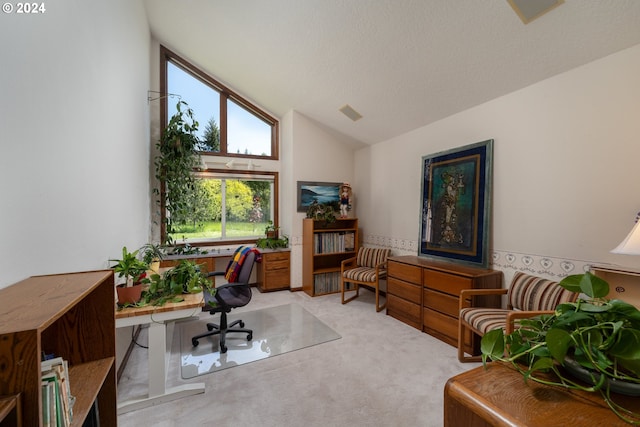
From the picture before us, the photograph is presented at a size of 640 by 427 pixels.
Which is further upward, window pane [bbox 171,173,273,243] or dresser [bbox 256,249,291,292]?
window pane [bbox 171,173,273,243]

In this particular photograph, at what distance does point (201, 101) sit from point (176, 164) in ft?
4.46

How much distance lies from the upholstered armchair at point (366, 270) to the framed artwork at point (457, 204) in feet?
2.06

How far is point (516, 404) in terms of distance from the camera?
0.62 m

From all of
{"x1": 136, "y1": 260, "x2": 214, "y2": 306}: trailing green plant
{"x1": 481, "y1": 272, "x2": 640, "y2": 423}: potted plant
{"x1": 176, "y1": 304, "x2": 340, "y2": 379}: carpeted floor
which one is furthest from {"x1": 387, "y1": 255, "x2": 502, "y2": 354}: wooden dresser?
{"x1": 136, "y1": 260, "x2": 214, "y2": 306}: trailing green plant

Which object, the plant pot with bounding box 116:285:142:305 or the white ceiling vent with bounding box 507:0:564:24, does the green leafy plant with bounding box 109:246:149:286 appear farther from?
the white ceiling vent with bounding box 507:0:564:24

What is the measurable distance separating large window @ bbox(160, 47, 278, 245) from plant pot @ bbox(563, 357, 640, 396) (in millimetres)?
4338

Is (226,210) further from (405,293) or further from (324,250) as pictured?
(405,293)

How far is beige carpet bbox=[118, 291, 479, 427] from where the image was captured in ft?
5.71

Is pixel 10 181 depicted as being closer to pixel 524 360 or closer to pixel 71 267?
pixel 71 267

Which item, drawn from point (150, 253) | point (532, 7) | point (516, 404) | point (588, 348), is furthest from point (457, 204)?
point (150, 253)

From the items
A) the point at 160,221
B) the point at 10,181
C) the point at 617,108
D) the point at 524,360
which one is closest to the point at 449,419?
the point at 524,360

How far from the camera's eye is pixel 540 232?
7.99 ft

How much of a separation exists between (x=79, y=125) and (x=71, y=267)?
32.0 inches

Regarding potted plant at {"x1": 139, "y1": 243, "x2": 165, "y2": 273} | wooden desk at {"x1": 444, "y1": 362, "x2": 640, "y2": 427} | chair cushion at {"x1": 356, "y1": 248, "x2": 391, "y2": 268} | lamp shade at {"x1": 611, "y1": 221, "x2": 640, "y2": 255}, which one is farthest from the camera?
chair cushion at {"x1": 356, "y1": 248, "x2": 391, "y2": 268}
